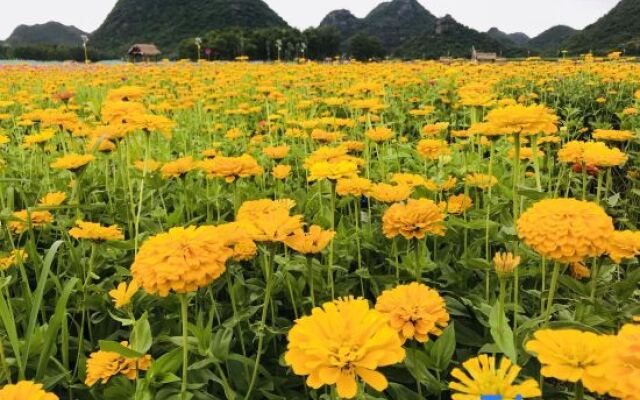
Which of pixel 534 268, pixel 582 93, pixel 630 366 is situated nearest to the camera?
pixel 630 366

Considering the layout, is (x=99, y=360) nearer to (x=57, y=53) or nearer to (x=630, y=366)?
(x=630, y=366)

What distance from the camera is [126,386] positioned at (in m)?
1.02

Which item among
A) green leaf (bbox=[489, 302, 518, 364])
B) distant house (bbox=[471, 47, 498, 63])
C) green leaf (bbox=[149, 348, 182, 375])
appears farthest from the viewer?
distant house (bbox=[471, 47, 498, 63])

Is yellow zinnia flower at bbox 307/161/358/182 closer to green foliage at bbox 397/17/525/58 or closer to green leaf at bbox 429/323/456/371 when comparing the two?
green leaf at bbox 429/323/456/371

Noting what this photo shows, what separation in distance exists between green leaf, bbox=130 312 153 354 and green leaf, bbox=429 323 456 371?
597mm

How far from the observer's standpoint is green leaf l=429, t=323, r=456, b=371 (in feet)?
3.46

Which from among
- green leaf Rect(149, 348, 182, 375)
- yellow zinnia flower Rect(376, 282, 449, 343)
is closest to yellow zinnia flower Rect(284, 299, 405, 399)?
yellow zinnia flower Rect(376, 282, 449, 343)

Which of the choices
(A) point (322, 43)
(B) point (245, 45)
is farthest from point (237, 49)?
(A) point (322, 43)

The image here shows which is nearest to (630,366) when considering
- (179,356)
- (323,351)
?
(323,351)

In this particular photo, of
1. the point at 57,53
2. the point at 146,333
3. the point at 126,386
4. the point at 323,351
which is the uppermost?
the point at 57,53

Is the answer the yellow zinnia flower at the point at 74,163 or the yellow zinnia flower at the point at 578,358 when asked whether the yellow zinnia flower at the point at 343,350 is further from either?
the yellow zinnia flower at the point at 74,163

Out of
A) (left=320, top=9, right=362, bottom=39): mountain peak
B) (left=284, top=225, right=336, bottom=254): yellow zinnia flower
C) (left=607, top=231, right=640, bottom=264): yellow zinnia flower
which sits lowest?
(left=607, top=231, right=640, bottom=264): yellow zinnia flower

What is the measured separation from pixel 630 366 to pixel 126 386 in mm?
911

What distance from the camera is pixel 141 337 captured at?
986mm
